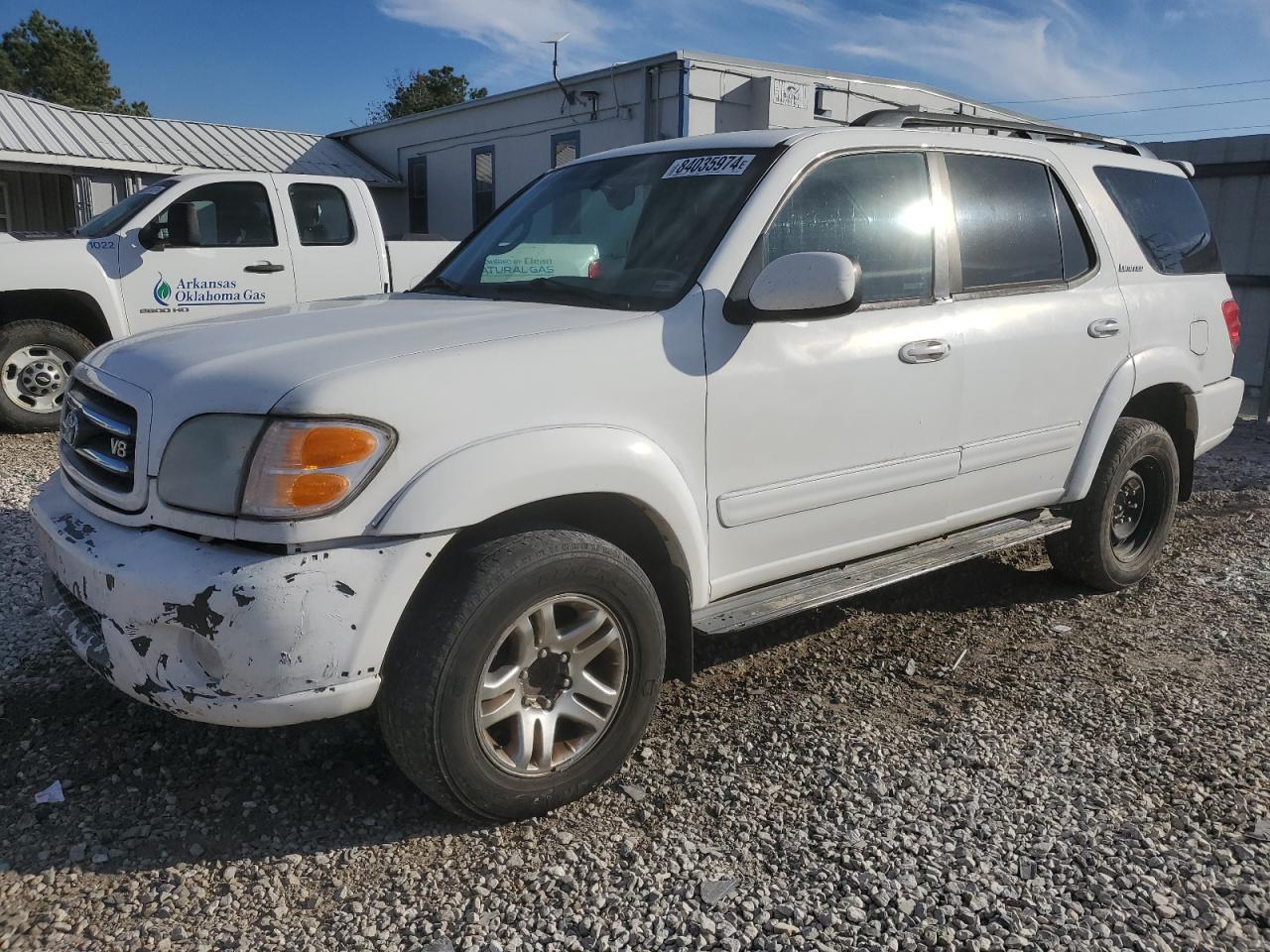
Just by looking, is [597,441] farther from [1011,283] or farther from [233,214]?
[233,214]

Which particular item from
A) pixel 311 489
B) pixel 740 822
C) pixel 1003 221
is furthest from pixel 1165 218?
pixel 311 489

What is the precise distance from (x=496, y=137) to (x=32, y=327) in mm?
11667

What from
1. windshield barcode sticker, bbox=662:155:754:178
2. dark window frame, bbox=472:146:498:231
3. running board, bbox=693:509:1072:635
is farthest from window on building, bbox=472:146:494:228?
running board, bbox=693:509:1072:635

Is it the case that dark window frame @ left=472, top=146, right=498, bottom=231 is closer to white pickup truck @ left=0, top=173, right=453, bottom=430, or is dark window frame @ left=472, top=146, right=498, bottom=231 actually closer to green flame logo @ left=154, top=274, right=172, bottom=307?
white pickup truck @ left=0, top=173, right=453, bottom=430

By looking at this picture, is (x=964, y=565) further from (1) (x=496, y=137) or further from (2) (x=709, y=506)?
(1) (x=496, y=137)

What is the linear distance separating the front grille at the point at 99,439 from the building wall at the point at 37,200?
21.1 m

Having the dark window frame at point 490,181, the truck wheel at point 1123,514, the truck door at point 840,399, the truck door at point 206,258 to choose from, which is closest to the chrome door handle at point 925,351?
the truck door at point 840,399

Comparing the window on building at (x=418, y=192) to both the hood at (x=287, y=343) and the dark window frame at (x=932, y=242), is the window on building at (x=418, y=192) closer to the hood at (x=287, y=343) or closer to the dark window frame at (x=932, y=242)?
the dark window frame at (x=932, y=242)

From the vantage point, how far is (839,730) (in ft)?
11.0

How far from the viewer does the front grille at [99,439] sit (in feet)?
8.60

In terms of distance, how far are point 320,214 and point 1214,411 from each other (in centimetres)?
664

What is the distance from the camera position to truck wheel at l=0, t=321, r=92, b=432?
287 inches

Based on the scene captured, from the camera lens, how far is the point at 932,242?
368 cm

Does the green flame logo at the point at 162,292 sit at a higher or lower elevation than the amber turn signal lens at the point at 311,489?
higher
